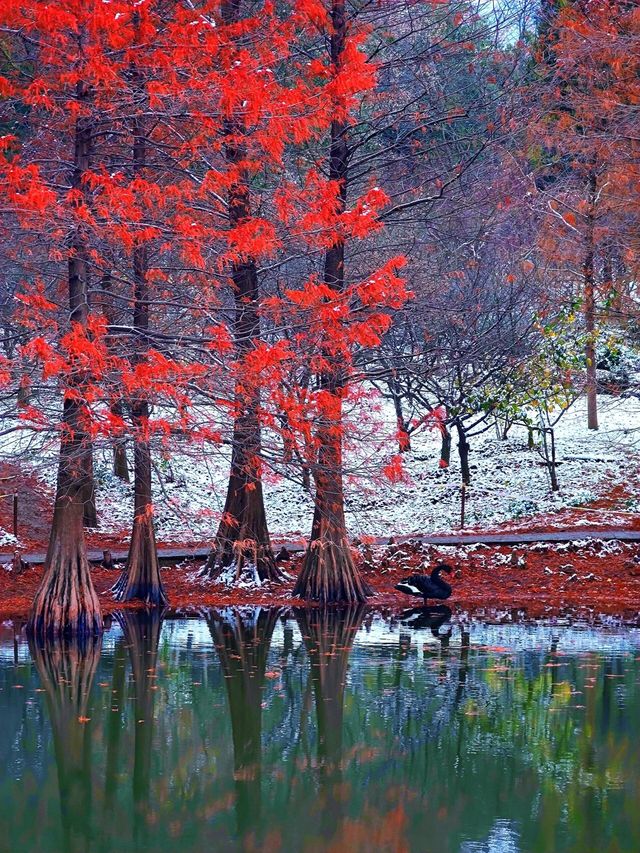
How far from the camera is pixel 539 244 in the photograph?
2138cm

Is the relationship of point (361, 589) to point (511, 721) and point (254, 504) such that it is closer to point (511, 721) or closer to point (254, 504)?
point (254, 504)

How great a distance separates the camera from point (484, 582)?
19141 millimetres

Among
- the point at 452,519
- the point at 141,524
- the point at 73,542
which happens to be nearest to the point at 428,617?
the point at 141,524

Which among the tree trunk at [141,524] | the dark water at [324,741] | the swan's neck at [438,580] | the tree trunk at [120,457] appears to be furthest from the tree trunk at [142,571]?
the swan's neck at [438,580]

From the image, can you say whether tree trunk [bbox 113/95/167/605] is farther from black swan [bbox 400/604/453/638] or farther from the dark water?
black swan [bbox 400/604/453/638]

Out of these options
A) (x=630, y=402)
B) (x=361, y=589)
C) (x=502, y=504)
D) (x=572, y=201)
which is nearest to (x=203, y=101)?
(x=361, y=589)

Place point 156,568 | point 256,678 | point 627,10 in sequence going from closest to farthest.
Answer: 1. point 256,678
2. point 156,568
3. point 627,10

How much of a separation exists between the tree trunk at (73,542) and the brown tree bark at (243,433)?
2.00m

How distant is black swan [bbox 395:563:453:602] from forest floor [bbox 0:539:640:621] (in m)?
0.37

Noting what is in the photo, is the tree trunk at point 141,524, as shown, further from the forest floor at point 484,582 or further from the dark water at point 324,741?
the dark water at point 324,741

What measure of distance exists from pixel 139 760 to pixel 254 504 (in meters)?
9.13

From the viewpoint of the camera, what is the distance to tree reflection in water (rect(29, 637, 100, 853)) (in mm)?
8045

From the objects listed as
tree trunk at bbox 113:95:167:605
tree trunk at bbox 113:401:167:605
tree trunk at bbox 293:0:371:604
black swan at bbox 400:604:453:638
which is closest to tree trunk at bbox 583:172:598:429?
tree trunk at bbox 293:0:371:604

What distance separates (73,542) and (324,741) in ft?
19.5
